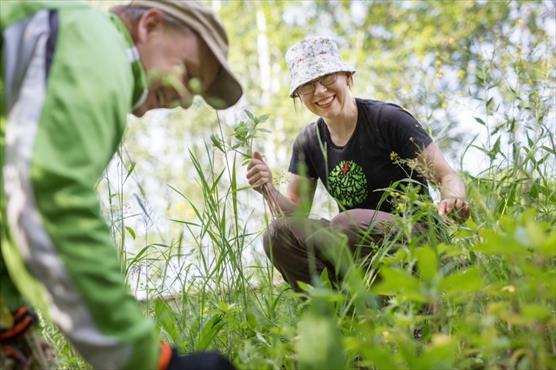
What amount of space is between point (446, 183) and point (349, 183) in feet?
1.61

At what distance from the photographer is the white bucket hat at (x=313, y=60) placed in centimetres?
251

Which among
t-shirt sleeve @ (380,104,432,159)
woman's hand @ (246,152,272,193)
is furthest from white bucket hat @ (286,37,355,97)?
woman's hand @ (246,152,272,193)

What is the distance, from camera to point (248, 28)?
13.2 m

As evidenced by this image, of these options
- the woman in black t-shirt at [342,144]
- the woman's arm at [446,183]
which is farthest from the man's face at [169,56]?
the woman in black t-shirt at [342,144]

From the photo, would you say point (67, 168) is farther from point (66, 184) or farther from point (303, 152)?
point (303, 152)

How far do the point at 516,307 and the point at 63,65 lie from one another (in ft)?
2.86

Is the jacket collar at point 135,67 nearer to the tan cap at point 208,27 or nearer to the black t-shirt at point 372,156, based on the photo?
the tan cap at point 208,27

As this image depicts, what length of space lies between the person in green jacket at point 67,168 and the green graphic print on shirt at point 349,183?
60.4 inches

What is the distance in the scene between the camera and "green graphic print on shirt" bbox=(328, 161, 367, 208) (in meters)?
2.51

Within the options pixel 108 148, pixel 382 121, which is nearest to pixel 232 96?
pixel 108 148

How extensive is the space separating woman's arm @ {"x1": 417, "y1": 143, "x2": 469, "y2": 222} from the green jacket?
3.50 ft

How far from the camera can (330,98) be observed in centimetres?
255

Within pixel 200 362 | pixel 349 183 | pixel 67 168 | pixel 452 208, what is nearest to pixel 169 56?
pixel 67 168

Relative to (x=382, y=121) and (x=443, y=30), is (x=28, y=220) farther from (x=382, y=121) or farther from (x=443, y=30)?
(x=443, y=30)
